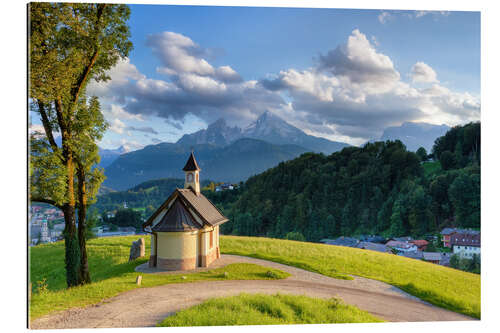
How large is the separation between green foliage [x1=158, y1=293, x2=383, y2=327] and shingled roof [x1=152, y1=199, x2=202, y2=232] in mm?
3951

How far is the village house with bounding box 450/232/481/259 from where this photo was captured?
28.4 feet

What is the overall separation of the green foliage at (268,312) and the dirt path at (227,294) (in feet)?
1.96

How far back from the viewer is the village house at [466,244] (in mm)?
8664

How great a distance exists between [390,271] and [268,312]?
6402mm

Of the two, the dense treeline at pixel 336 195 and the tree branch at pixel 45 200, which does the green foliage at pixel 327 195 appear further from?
the tree branch at pixel 45 200

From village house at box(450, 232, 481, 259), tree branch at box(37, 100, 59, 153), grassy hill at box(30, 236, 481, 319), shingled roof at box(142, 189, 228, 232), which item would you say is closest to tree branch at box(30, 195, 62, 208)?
tree branch at box(37, 100, 59, 153)

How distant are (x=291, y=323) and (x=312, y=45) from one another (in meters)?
8.35

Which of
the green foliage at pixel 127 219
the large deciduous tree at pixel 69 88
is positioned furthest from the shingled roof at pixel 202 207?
the green foliage at pixel 127 219

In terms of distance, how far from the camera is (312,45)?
9531 millimetres

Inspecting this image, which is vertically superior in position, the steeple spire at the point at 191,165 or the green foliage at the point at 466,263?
the steeple spire at the point at 191,165

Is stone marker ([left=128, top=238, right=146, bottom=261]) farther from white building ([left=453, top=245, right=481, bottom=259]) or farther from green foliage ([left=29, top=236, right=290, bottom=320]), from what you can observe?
white building ([left=453, top=245, right=481, bottom=259])

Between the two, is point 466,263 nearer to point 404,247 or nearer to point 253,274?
point 253,274
